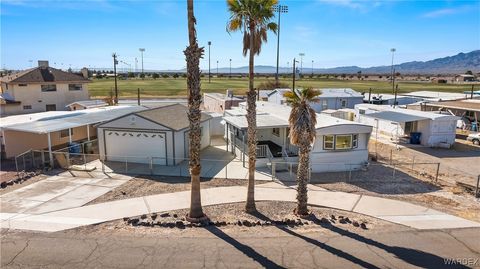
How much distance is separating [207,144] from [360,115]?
18830 millimetres

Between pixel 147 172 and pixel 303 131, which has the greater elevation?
pixel 303 131

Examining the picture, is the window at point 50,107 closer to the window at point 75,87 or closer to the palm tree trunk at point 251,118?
the window at point 75,87

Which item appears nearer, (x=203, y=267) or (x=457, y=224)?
(x=203, y=267)

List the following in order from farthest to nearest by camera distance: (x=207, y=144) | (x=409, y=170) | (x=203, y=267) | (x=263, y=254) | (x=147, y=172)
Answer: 1. (x=207, y=144)
2. (x=409, y=170)
3. (x=147, y=172)
4. (x=263, y=254)
5. (x=203, y=267)

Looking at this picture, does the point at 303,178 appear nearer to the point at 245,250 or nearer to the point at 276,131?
the point at 245,250

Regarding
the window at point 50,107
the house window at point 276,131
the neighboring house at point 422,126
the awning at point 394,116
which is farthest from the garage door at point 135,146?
the window at point 50,107

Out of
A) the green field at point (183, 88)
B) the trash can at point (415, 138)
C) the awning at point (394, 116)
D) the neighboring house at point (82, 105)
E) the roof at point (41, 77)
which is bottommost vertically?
the trash can at point (415, 138)

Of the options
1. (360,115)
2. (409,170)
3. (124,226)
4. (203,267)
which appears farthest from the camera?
(360,115)

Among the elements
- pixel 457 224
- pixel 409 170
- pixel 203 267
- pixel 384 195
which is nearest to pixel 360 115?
pixel 409 170

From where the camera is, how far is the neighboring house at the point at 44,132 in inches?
955

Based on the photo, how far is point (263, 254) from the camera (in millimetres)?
11664

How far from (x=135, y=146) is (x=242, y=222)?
1273cm

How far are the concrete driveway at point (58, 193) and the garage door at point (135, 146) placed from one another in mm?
3317

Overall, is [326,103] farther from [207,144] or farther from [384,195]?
[384,195]
